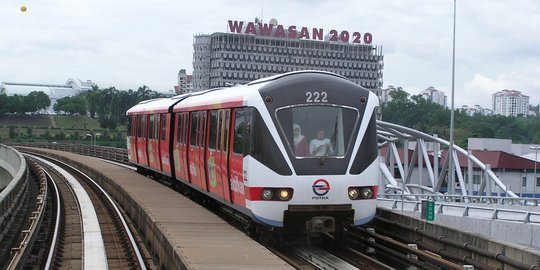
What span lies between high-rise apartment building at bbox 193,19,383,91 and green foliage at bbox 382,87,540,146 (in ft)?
38.0

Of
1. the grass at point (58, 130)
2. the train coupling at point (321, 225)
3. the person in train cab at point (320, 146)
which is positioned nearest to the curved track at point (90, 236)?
the train coupling at point (321, 225)

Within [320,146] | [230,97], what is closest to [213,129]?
[230,97]

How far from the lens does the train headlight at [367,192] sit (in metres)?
15.7

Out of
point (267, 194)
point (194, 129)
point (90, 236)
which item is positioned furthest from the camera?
point (194, 129)

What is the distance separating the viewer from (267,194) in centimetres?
1526

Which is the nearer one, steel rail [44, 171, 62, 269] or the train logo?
the train logo

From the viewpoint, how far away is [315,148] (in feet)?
50.9

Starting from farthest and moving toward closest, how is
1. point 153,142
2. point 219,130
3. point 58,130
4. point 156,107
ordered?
point 58,130, point 153,142, point 156,107, point 219,130

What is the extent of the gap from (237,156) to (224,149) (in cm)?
131

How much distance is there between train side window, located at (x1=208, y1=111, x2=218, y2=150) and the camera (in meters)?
19.1

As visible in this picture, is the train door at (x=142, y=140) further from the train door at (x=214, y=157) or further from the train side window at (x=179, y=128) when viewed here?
the train door at (x=214, y=157)

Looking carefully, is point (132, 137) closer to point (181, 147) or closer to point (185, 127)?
point (181, 147)

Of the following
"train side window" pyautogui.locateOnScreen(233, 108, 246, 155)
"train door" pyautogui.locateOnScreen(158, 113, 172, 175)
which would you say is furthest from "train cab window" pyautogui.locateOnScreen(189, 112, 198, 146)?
"train side window" pyautogui.locateOnScreen(233, 108, 246, 155)

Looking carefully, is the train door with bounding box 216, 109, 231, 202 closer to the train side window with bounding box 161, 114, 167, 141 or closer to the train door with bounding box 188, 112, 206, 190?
the train door with bounding box 188, 112, 206, 190
